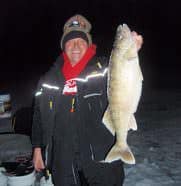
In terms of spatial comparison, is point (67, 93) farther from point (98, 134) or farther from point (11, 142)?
point (11, 142)

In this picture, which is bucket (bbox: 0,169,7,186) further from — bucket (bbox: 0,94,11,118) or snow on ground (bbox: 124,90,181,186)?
bucket (bbox: 0,94,11,118)

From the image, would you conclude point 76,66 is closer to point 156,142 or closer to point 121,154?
point 121,154

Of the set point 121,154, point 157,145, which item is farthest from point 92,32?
point 121,154

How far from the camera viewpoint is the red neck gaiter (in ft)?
12.3

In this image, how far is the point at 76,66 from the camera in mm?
3781

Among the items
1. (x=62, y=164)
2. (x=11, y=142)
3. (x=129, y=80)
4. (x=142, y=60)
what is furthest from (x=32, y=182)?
(x=142, y=60)

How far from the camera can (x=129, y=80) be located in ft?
9.37

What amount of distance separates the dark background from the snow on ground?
4066mm

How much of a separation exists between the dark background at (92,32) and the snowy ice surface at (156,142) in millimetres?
3532

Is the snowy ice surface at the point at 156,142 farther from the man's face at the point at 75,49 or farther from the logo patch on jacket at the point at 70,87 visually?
the man's face at the point at 75,49

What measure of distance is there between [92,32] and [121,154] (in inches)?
1688

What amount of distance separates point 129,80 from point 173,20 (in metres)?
54.6

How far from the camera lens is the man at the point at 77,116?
12.1 ft

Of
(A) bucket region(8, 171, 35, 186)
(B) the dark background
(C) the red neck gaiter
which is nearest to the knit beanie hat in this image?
(C) the red neck gaiter
